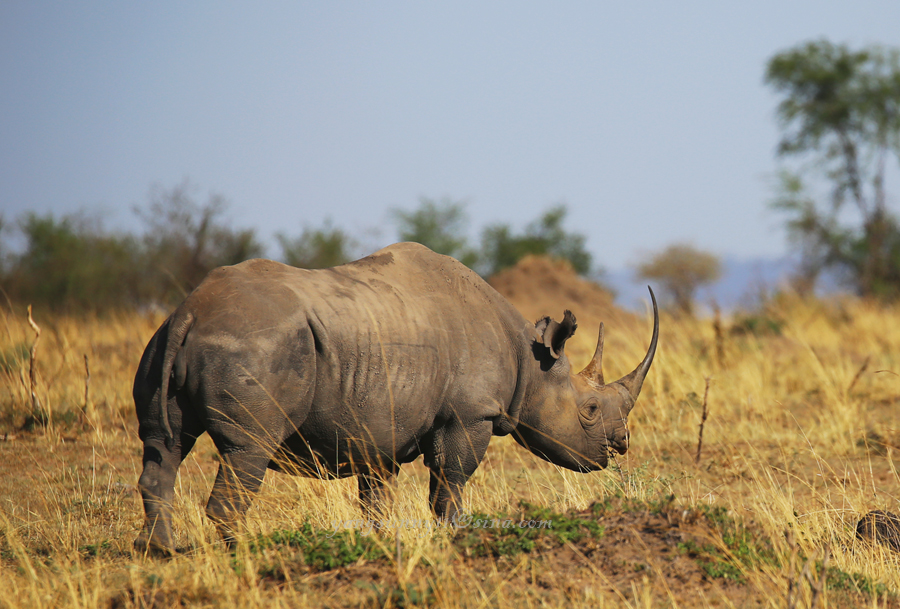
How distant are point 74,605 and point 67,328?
384 inches

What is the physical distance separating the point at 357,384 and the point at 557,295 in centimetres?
1141

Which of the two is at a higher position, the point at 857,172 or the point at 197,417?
the point at 857,172

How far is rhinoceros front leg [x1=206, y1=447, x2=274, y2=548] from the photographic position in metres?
4.40

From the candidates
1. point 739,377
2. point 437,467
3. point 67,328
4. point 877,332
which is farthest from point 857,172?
point 437,467

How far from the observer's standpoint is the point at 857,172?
25.3m

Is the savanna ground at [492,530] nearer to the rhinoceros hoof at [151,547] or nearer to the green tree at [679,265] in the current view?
the rhinoceros hoof at [151,547]

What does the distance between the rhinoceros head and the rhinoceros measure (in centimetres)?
1

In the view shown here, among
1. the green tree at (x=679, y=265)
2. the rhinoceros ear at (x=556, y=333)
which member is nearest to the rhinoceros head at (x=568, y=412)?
the rhinoceros ear at (x=556, y=333)

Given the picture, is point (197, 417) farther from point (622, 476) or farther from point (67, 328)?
point (67, 328)

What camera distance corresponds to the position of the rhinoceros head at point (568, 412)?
5738 mm

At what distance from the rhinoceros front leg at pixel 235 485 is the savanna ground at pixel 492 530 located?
5.4 inches

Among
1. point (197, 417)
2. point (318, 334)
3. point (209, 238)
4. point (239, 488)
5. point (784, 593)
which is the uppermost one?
point (209, 238)

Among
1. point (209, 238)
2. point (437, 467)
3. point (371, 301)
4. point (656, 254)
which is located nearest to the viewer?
point (371, 301)

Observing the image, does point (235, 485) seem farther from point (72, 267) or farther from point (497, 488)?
point (72, 267)
